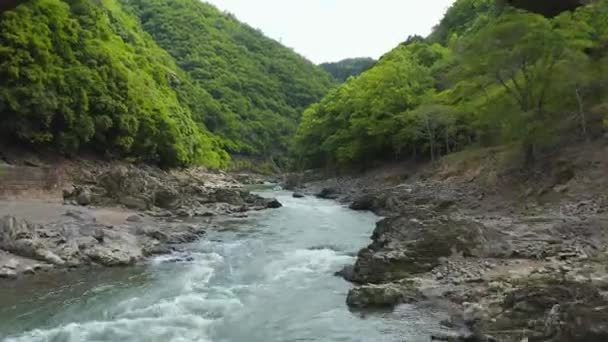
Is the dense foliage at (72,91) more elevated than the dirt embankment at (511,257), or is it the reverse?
the dense foliage at (72,91)

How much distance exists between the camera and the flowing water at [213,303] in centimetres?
1288

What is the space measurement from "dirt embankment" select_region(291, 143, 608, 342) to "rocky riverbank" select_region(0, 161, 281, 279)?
9.50 metres

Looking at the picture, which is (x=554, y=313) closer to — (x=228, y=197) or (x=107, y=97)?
(x=228, y=197)

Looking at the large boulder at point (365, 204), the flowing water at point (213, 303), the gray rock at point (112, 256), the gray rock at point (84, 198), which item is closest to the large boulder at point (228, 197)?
the large boulder at point (365, 204)

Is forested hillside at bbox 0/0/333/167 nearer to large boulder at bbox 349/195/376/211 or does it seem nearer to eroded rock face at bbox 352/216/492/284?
eroded rock face at bbox 352/216/492/284

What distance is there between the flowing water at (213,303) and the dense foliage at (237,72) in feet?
302

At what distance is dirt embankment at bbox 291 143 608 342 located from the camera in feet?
36.9

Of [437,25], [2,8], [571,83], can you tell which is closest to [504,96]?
[571,83]

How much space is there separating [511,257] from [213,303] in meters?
9.02

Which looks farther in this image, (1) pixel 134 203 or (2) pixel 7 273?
(1) pixel 134 203

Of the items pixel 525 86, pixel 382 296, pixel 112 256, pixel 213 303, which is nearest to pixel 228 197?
pixel 112 256

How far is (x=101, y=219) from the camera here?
27.2 meters

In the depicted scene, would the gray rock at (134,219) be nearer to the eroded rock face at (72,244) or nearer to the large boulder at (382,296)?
the eroded rock face at (72,244)

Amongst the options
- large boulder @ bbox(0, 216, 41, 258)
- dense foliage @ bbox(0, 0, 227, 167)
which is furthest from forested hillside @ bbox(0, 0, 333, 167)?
large boulder @ bbox(0, 216, 41, 258)
